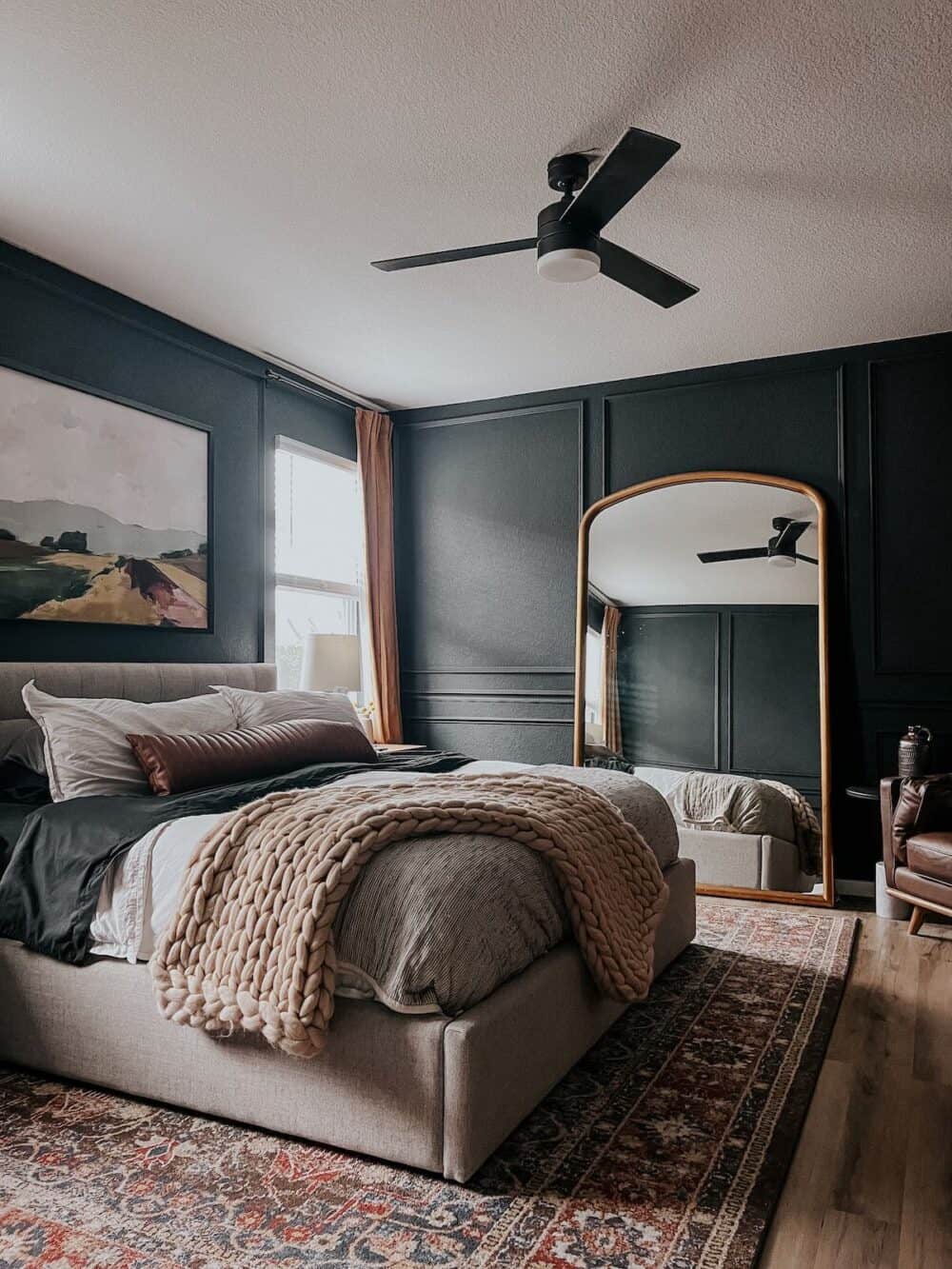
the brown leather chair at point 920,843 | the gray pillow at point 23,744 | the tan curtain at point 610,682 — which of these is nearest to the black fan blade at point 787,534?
the tan curtain at point 610,682

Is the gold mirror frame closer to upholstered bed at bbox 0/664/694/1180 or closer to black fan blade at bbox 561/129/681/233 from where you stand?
upholstered bed at bbox 0/664/694/1180

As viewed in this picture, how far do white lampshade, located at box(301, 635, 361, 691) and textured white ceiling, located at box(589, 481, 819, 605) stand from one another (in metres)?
1.43

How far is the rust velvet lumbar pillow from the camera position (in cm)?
312

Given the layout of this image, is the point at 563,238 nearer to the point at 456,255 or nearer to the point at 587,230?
the point at 587,230

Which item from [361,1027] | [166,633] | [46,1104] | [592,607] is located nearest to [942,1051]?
[361,1027]

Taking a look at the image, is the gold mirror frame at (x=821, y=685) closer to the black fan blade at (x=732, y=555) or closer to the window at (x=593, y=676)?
the black fan blade at (x=732, y=555)

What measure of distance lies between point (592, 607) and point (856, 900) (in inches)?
77.3

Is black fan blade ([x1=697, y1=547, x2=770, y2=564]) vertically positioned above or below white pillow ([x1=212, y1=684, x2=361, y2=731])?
above

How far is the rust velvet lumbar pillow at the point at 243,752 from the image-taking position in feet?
10.2

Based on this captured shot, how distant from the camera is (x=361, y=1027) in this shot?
6.98 ft

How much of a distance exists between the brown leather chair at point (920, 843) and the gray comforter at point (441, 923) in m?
2.10

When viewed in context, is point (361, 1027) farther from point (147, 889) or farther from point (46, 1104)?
point (46, 1104)

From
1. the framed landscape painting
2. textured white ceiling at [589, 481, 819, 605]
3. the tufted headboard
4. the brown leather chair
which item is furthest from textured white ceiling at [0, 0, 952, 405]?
the brown leather chair

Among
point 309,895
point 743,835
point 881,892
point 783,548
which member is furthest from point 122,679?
point 881,892
